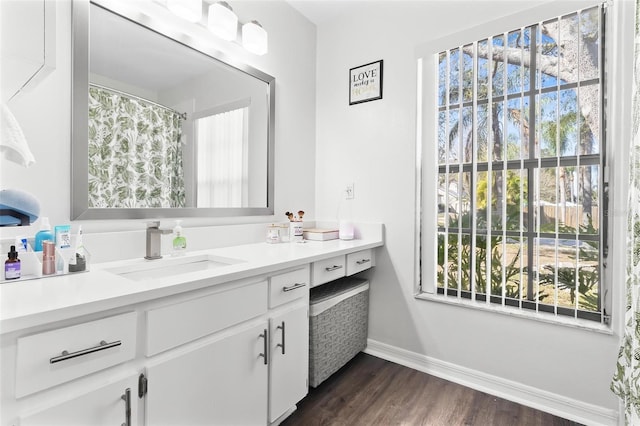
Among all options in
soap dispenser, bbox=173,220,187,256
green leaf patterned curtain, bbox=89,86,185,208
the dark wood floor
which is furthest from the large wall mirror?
the dark wood floor

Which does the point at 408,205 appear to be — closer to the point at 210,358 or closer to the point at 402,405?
the point at 402,405

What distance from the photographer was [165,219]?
1551 mm

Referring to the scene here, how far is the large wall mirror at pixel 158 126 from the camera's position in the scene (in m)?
1.28

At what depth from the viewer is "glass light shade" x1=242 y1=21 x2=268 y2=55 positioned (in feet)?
6.00

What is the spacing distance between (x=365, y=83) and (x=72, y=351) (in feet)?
7.05

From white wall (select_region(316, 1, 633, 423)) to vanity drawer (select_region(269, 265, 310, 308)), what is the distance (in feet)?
2.67

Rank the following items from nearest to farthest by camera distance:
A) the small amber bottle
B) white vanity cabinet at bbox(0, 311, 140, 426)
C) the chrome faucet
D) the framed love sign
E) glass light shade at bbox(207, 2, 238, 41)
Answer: white vanity cabinet at bbox(0, 311, 140, 426) < the small amber bottle < the chrome faucet < glass light shade at bbox(207, 2, 238, 41) < the framed love sign

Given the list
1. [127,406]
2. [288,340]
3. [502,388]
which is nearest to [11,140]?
[127,406]

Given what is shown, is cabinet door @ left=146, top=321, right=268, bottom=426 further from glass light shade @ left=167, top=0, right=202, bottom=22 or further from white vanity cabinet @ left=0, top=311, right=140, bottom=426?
glass light shade @ left=167, top=0, right=202, bottom=22

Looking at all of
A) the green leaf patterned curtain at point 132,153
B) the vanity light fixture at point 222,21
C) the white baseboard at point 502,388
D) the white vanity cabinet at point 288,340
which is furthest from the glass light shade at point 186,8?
the white baseboard at point 502,388

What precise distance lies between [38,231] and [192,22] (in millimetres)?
1209

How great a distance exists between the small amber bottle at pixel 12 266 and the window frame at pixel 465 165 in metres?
1.89

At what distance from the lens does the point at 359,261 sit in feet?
6.59

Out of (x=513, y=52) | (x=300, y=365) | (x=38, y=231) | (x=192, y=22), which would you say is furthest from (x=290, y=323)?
(x=513, y=52)
